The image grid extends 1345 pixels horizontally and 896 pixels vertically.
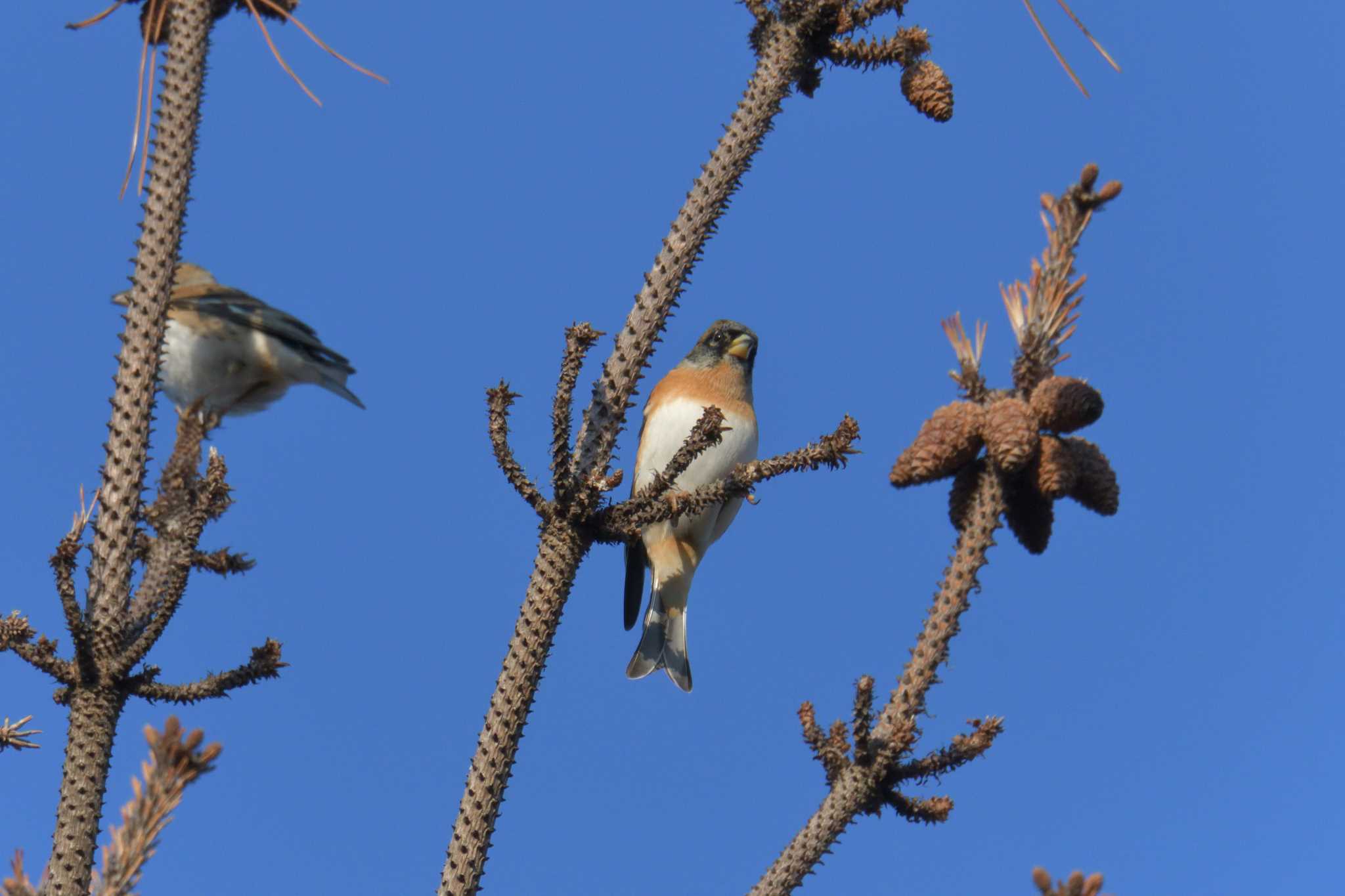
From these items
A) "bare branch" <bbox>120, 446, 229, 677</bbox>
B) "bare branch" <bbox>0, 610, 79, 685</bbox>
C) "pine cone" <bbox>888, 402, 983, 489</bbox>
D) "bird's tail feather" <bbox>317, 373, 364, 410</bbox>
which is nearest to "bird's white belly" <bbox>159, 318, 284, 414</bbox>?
"bird's tail feather" <bbox>317, 373, 364, 410</bbox>

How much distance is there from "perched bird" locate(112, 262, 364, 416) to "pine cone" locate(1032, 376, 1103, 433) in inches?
252

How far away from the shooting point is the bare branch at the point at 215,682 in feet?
12.3

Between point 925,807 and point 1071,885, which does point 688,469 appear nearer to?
point 925,807

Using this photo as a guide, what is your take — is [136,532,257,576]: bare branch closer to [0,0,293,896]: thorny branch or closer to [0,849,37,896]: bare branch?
[0,0,293,896]: thorny branch

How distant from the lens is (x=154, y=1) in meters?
Answer: 4.82

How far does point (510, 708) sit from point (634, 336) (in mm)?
1223

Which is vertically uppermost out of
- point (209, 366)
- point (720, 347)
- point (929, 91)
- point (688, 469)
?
point (209, 366)

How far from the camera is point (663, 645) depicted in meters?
7.31

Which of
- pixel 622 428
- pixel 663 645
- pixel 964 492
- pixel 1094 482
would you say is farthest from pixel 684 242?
pixel 663 645

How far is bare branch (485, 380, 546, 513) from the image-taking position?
144 inches

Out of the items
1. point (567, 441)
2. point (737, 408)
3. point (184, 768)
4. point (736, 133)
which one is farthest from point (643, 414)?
point (184, 768)

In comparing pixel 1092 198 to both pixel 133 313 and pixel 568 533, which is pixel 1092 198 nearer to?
pixel 568 533

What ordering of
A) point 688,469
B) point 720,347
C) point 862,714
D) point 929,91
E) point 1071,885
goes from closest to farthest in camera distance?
1. point 1071,885
2. point 862,714
3. point 929,91
4. point 688,469
5. point 720,347

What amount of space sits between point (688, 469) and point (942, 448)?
359 cm
